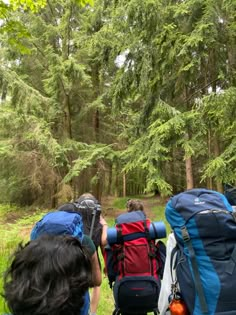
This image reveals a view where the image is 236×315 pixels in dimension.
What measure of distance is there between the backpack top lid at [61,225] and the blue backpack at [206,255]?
0.67 metres

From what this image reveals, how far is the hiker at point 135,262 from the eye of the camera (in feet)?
11.1

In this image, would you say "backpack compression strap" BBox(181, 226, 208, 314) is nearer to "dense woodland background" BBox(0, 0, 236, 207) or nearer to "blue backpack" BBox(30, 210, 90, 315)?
"blue backpack" BBox(30, 210, 90, 315)

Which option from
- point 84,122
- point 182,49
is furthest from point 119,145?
point 182,49

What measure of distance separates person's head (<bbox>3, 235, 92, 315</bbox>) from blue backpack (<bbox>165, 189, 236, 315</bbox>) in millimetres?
877

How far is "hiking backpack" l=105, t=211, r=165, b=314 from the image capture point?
11.1ft

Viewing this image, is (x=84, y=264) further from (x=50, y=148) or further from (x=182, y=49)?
(x=50, y=148)

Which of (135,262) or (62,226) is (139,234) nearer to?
(135,262)

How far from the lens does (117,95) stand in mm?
12508

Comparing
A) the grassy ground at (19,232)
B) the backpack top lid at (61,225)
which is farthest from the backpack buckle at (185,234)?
the grassy ground at (19,232)

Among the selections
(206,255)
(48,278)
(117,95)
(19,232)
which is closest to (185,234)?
(206,255)

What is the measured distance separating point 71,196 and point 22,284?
14.8 metres

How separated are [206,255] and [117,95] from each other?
423 inches

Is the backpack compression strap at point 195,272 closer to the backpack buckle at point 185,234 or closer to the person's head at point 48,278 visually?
the backpack buckle at point 185,234

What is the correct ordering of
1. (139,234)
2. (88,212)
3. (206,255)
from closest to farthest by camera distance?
1. (206,255)
2. (139,234)
3. (88,212)
